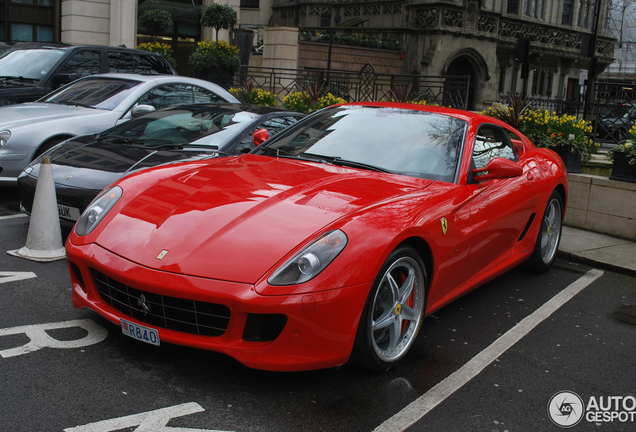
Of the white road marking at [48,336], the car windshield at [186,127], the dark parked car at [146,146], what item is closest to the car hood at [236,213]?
the white road marking at [48,336]

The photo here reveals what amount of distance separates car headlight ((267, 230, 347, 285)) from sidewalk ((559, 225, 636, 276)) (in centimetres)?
405

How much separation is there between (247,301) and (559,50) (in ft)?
127

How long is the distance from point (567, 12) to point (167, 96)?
3798 centimetres

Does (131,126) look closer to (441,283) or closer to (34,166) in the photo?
(34,166)

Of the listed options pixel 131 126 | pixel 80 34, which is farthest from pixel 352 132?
pixel 80 34

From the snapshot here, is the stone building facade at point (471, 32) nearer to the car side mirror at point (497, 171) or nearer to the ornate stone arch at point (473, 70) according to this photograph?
the ornate stone arch at point (473, 70)

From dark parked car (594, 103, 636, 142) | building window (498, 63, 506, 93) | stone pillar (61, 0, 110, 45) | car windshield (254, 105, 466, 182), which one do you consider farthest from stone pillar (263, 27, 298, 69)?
car windshield (254, 105, 466, 182)

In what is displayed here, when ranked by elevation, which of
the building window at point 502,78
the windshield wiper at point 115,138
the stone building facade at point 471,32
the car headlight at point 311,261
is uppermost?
the stone building facade at point 471,32

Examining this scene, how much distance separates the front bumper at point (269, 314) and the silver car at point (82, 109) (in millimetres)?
4378

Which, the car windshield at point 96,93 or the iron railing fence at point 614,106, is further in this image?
the iron railing fence at point 614,106

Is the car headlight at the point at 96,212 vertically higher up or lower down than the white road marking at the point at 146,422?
higher up

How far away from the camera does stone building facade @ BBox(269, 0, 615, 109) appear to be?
2991cm

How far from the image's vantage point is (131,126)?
6.62 metres

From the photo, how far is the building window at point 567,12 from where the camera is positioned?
3959 cm
